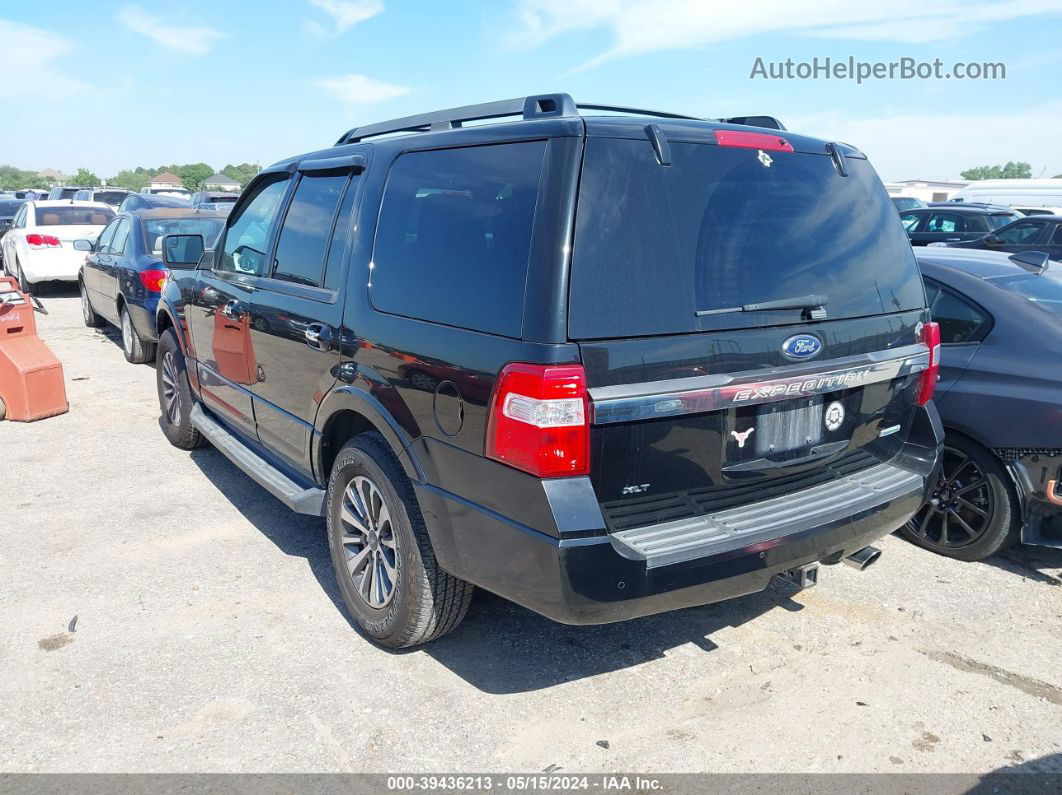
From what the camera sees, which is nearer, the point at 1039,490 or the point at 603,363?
the point at 603,363

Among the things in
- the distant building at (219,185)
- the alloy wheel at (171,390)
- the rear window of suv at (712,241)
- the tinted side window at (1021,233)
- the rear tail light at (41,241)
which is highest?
the rear window of suv at (712,241)

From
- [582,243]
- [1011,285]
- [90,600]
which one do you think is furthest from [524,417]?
[1011,285]

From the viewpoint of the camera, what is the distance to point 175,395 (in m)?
6.20

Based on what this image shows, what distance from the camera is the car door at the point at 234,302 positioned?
4.53m

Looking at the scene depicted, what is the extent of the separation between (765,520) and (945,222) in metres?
14.7

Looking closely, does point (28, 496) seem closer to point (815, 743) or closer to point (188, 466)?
point (188, 466)

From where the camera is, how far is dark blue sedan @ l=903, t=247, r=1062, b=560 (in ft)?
13.4

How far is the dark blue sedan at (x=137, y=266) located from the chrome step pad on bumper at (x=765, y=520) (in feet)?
22.3

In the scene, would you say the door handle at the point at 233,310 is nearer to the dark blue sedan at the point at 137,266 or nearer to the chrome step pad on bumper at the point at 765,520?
the chrome step pad on bumper at the point at 765,520

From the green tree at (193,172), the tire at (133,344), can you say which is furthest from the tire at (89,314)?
the green tree at (193,172)

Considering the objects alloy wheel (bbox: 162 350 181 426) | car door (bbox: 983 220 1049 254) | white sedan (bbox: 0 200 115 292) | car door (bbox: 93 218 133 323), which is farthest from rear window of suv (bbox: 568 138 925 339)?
white sedan (bbox: 0 200 115 292)

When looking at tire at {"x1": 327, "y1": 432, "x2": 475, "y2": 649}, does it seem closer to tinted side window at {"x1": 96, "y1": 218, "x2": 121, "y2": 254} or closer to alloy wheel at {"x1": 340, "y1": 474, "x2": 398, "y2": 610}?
alloy wheel at {"x1": 340, "y1": 474, "x2": 398, "y2": 610}

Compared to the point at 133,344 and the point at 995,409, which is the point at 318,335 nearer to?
the point at 995,409

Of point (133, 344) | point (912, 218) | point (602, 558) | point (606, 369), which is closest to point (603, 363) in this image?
point (606, 369)
